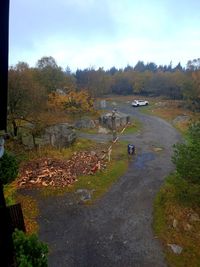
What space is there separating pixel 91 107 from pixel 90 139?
14635 millimetres

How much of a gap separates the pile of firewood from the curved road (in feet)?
8.78

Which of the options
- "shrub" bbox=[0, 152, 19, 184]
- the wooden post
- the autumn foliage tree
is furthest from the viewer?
the autumn foliage tree

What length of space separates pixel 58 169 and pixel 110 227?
9.80 metres

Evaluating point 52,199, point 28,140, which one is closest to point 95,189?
point 52,199

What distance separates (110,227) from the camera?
55.9 feet

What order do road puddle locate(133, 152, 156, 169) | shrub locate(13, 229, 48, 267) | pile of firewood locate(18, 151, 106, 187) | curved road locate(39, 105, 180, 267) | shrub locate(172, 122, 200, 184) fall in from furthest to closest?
road puddle locate(133, 152, 156, 169), pile of firewood locate(18, 151, 106, 187), shrub locate(172, 122, 200, 184), curved road locate(39, 105, 180, 267), shrub locate(13, 229, 48, 267)

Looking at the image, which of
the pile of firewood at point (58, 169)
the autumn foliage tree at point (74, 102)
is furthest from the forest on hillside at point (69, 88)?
the pile of firewood at point (58, 169)

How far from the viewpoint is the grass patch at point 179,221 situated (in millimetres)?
14508

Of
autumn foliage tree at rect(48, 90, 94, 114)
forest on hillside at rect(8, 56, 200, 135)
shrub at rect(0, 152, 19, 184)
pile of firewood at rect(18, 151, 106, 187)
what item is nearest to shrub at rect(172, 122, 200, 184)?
pile of firewood at rect(18, 151, 106, 187)

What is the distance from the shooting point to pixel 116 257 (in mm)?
14344

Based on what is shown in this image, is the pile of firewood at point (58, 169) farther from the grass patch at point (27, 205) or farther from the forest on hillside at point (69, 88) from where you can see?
the forest on hillside at point (69, 88)

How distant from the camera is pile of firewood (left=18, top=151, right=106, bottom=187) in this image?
23297mm

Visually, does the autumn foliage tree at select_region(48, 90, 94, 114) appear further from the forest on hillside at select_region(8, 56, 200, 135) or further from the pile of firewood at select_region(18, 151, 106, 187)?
the pile of firewood at select_region(18, 151, 106, 187)

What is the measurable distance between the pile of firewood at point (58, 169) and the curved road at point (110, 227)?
2.67m
